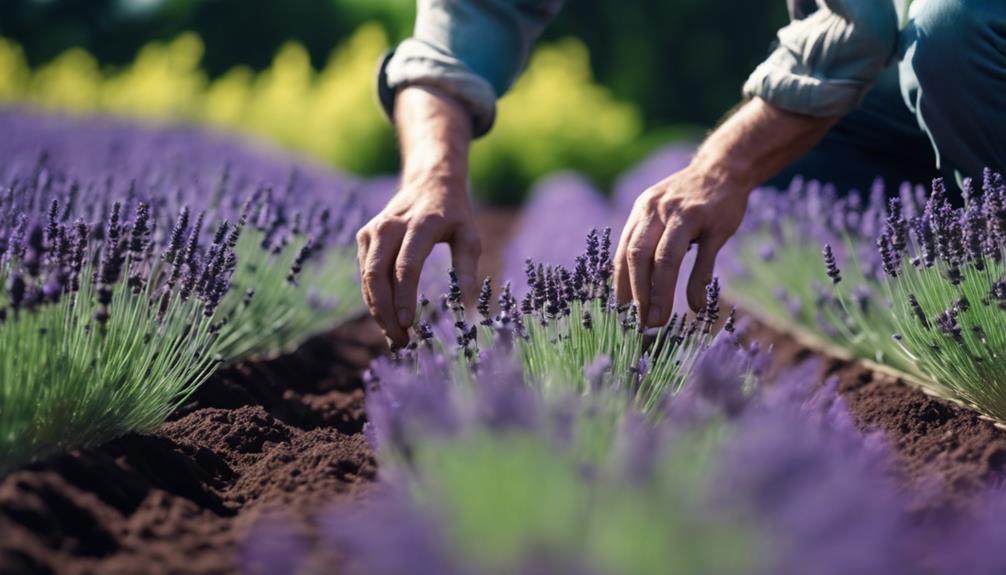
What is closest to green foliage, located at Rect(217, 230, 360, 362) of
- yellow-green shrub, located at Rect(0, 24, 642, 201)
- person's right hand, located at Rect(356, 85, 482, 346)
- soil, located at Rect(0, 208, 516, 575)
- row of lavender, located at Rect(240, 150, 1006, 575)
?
soil, located at Rect(0, 208, 516, 575)

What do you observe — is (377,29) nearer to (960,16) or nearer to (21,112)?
(21,112)

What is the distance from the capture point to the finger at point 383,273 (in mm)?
2121

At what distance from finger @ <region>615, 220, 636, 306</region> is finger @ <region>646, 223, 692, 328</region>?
78 millimetres

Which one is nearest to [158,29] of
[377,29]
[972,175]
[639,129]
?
[377,29]

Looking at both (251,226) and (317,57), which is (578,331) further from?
(317,57)

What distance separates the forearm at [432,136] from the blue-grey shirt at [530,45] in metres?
0.04

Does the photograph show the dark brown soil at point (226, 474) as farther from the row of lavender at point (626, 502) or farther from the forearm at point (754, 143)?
the forearm at point (754, 143)

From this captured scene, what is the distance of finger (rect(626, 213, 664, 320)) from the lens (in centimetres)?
208

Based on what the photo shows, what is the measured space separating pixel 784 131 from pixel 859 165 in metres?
1.06

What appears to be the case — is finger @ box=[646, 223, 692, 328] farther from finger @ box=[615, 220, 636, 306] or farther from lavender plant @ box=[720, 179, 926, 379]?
lavender plant @ box=[720, 179, 926, 379]

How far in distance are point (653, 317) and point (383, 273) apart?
548mm

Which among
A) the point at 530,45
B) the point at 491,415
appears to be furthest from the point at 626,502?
the point at 530,45

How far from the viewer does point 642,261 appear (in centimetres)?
209

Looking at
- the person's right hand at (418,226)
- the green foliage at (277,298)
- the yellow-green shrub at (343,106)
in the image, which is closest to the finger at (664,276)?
the person's right hand at (418,226)
